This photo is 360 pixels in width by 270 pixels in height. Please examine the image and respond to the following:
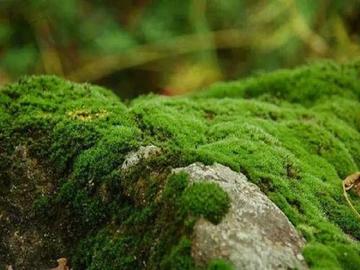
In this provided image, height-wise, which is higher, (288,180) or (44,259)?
(288,180)

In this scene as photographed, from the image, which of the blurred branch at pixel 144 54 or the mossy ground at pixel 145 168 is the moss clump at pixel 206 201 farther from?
A: the blurred branch at pixel 144 54

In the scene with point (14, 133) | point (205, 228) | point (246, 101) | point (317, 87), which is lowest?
point (205, 228)

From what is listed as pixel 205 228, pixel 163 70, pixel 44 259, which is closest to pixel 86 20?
pixel 163 70

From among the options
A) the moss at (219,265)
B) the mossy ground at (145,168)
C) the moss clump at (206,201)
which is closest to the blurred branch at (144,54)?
the mossy ground at (145,168)

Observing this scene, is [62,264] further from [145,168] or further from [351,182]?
[351,182]

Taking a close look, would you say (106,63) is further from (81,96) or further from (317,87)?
(81,96)

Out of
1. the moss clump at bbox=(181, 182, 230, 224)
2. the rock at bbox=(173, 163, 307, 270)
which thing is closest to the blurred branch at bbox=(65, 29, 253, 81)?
the rock at bbox=(173, 163, 307, 270)
